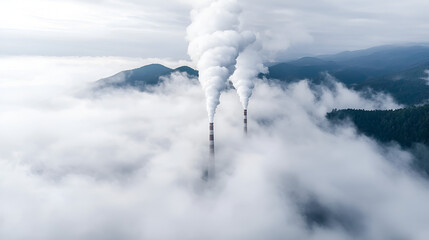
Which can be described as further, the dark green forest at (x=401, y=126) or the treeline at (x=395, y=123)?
the treeline at (x=395, y=123)

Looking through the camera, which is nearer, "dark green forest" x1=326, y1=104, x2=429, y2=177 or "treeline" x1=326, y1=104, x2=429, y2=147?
"dark green forest" x1=326, y1=104, x2=429, y2=177

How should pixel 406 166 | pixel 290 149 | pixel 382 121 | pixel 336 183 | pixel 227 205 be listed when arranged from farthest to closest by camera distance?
pixel 382 121, pixel 290 149, pixel 406 166, pixel 336 183, pixel 227 205

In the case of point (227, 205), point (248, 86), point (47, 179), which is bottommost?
point (47, 179)

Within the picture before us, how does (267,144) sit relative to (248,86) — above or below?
below

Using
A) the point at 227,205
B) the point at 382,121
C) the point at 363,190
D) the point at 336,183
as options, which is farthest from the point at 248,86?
the point at 382,121

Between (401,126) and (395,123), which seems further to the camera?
(395,123)

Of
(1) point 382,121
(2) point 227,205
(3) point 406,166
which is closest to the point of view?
(2) point 227,205

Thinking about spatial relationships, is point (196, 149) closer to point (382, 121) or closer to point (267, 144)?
point (267, 144)

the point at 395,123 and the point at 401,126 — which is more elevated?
the point at 395,123
